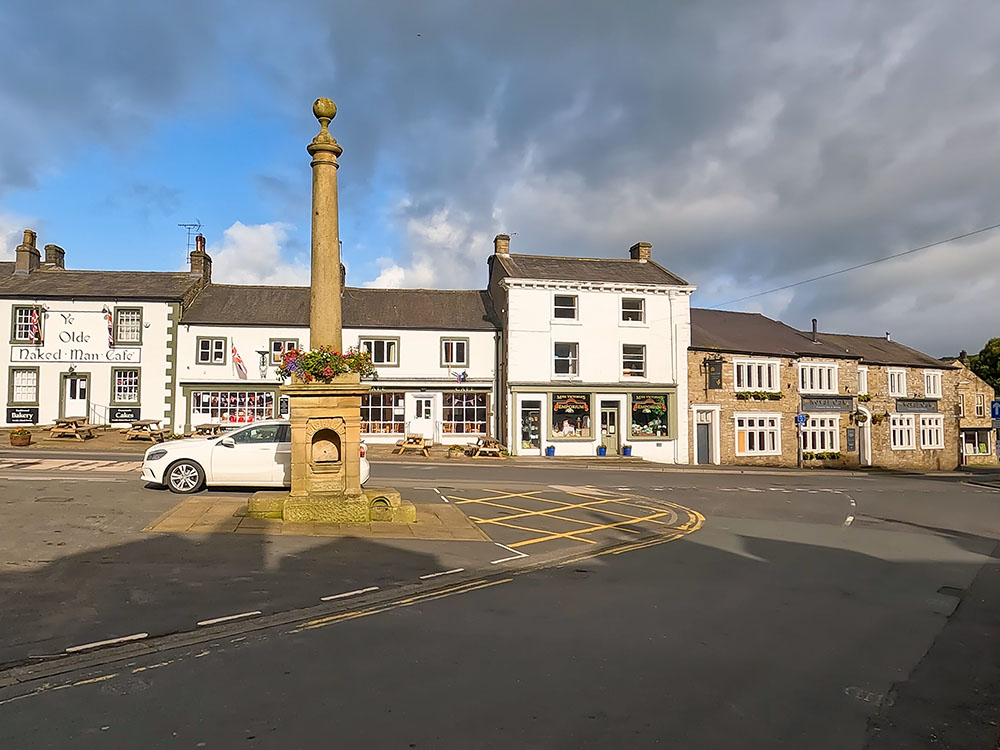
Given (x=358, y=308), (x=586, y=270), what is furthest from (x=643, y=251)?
(x=358, y=308)

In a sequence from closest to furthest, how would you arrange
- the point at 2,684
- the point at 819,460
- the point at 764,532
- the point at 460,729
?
the point at 460,729
the point at 2,684
the point at 764,532
the point at 819,460

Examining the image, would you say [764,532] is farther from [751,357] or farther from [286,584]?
[751,357]

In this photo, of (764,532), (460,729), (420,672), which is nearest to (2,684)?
(420,672)

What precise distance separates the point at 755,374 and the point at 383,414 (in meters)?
18.7

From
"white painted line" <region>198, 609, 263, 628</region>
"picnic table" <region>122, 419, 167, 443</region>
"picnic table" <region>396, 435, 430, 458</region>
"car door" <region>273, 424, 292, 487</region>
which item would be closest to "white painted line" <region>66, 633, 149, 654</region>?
"white painted line" <region>198, 609, 263, 628</region>

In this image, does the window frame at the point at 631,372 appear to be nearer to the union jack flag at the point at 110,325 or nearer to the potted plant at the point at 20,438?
the union jack flag at the point at 110,325

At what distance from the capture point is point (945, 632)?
24.1 ft

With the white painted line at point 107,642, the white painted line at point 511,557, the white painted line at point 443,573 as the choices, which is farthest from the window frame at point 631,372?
the white painted line at point 107,642

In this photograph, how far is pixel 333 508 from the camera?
12047 millimetres

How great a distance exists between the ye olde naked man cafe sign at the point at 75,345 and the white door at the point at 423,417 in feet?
42.3

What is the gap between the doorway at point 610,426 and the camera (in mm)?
34188

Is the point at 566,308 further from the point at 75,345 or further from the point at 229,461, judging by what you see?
the point at 75,345

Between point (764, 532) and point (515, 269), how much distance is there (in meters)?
23.2

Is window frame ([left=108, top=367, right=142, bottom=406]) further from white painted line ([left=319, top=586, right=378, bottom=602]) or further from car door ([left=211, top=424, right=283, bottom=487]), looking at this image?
white painted line ([left=319, top=586, right=378, bottom=602])
